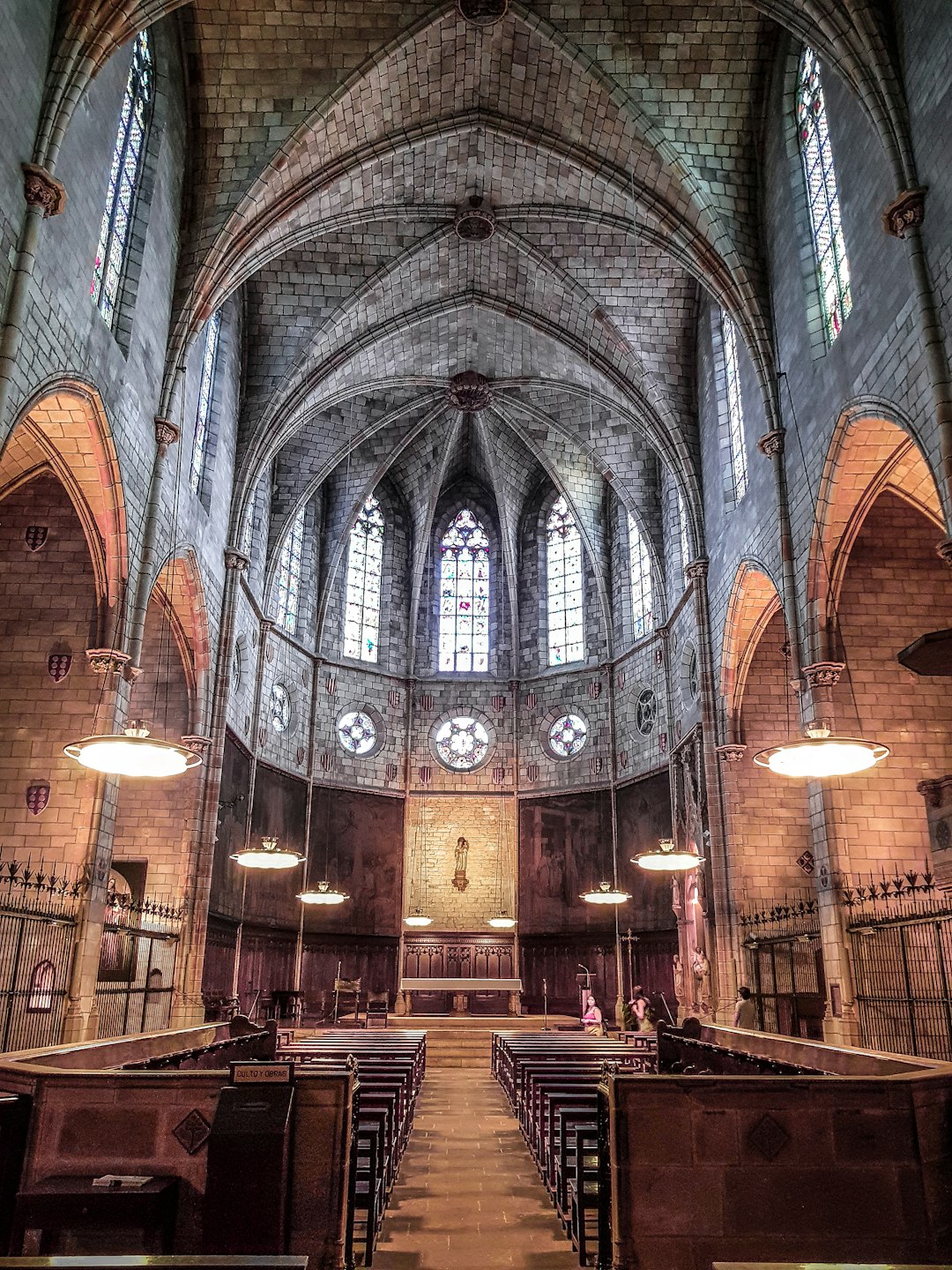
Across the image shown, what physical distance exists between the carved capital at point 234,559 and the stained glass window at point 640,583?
1082 cm

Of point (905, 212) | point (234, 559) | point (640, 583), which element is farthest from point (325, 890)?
point (905, 212)

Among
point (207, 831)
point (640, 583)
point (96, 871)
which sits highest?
point (640, 583)

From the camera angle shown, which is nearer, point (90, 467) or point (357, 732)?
point (90, 467)

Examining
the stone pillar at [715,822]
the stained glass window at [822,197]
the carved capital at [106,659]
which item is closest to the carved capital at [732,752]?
the stone pillar at [715,822]

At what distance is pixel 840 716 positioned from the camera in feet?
53.8

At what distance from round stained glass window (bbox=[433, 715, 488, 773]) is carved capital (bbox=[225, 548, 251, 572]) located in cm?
1051

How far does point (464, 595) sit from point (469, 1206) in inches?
983

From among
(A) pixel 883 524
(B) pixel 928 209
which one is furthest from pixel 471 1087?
(B) pixel 928 209

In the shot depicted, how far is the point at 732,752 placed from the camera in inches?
789

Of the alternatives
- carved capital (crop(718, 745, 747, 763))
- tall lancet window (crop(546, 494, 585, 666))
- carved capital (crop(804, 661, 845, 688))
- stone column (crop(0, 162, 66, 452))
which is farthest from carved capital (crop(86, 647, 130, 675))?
tall lancet window (crop(546, 494, 585, 666))

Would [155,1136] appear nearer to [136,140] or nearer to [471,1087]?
[471,1087]

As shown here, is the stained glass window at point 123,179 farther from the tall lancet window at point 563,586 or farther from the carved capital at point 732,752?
the tall lancet window at point 563,586

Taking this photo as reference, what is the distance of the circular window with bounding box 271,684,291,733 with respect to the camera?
27000mm

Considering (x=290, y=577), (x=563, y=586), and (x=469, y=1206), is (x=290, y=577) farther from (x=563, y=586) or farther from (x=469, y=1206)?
(x=469, y=1206)
